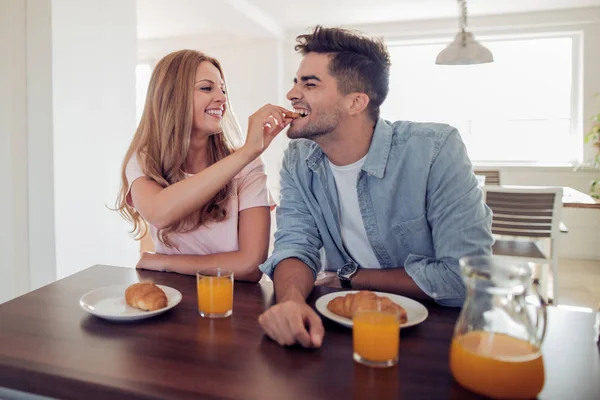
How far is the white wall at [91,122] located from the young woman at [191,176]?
2.91ft

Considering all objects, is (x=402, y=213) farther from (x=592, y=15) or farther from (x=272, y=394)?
(x=592, y=15)

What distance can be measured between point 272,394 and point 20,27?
239 cm

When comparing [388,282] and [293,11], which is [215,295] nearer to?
[388,282]

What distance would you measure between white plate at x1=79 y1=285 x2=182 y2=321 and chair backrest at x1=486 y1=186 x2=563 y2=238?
9.28ft

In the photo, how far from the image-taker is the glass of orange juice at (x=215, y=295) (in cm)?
106

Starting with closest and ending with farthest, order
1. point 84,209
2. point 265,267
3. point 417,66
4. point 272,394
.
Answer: point 272,394
point 265,267
point 84,209
point 417,66

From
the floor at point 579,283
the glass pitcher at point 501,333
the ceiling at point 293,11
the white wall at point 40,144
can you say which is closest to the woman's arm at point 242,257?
the glass pitcher at point 501,333

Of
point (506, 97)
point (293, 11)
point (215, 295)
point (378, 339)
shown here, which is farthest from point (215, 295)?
point (506, 97)

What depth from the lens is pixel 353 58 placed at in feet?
5.25

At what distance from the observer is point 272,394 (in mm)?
742

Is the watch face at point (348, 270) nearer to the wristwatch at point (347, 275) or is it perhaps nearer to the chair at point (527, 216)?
the wristwatch at point (347, 275)

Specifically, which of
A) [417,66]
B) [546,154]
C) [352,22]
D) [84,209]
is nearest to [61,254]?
[84,209]

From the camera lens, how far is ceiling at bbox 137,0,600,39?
195 inches

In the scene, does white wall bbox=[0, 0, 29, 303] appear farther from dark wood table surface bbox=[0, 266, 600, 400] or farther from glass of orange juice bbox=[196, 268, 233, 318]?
glass of orange juice bbox=[196, 268, 233, 318]
